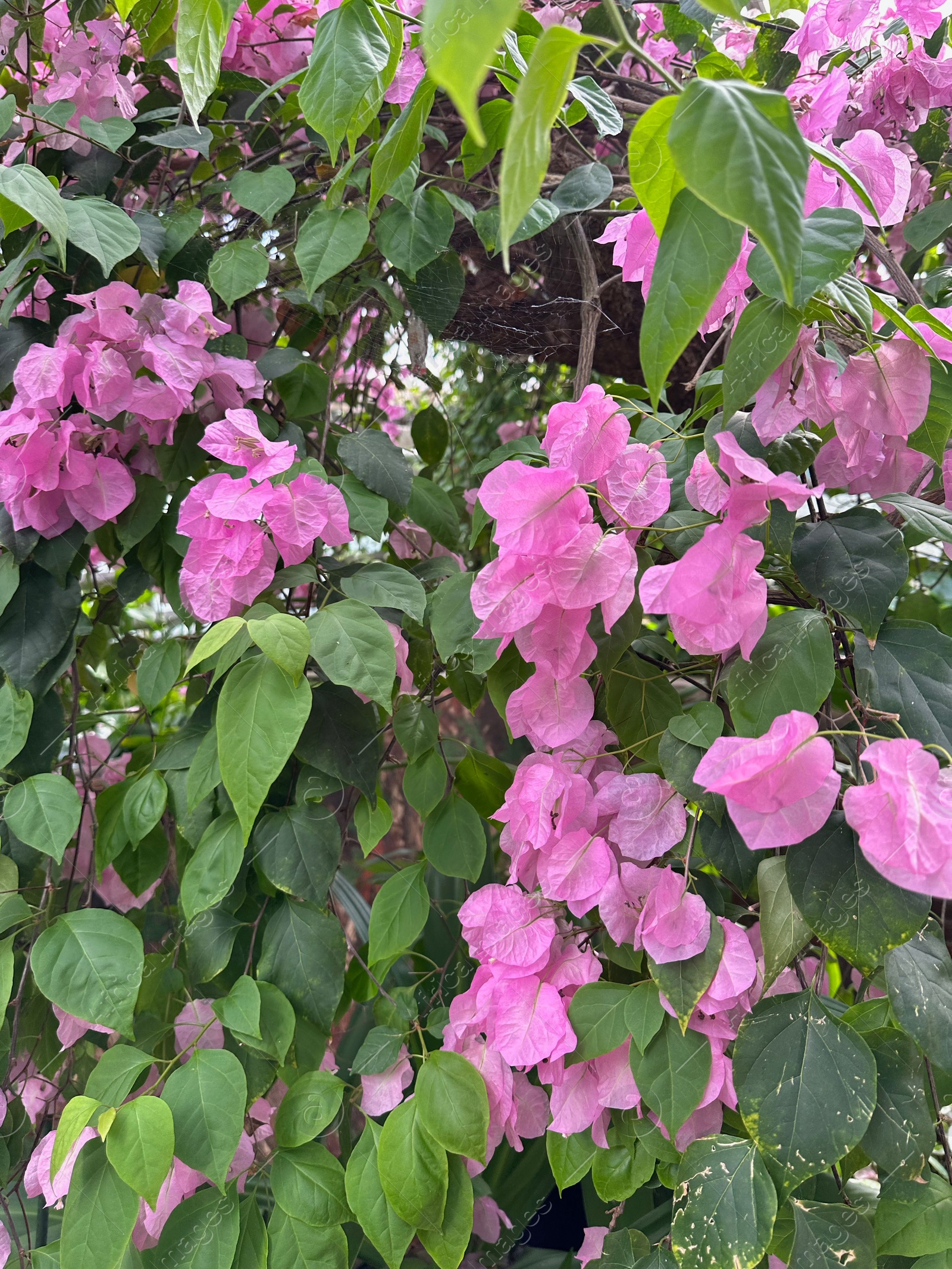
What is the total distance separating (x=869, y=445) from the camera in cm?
53

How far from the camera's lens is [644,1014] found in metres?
0.53

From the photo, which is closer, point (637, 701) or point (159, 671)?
point (637, 701)

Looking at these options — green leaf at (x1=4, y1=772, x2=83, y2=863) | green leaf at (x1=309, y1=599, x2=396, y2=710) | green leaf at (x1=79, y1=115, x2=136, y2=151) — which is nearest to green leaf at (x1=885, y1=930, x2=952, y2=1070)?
green leaf at (x1=309, y1=599, x2=396, y2=710)

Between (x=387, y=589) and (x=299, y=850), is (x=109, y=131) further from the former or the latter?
(x=299, y=850)

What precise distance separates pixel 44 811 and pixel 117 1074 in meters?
0.18

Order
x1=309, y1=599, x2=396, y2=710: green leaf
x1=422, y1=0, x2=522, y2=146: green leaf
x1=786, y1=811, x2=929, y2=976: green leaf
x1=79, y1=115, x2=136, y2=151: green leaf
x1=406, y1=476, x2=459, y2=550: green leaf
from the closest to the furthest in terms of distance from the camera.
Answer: x1=422, y1=0, x2=522, y2=146: green leaf → x1=786, y1=811, x2=929, y2=976: green leaf → x1=309, y1=599, x2=396, y2=710: green leaf → x1=79, y1=115, x2=136, y2=151: green leaf → x1=406, y1=476, x2=459, y2=550: green leaf

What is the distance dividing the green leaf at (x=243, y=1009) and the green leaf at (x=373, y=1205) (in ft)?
0.35

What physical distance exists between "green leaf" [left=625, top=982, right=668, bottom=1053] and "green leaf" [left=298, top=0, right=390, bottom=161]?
0.51 metres

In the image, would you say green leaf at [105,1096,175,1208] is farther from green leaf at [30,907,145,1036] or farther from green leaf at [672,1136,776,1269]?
green leaf at [672,1136,776,1269]

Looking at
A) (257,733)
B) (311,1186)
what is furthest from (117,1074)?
(257,733)

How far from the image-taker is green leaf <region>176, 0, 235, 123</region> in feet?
1.52

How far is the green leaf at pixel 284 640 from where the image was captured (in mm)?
535

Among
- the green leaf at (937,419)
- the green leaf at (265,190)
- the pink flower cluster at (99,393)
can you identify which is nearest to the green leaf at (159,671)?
the pink flower cluster at (99,393)

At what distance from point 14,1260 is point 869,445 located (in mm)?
840
